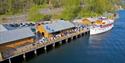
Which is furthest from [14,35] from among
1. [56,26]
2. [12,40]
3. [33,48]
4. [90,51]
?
[90,51]

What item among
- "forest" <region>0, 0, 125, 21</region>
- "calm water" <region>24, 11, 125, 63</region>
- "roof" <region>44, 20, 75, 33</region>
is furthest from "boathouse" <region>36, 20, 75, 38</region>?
"forest" <region>0, 0, 125, 21</region>

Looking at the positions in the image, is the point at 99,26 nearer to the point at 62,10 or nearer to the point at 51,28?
the point at 51,28

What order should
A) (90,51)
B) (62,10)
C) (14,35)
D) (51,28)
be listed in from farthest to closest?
(62,10) < (51,28) < (90,51) < (14,35)

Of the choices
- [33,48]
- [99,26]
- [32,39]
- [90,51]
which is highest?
[99,26]

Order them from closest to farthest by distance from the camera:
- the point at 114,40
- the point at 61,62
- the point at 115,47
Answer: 1. the point at 61,62
2. the point at 115,47
3. the point at 114,40

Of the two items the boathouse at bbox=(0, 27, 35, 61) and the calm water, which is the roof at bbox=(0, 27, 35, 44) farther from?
the calm water

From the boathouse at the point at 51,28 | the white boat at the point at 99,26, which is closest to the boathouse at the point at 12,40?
the boathouse at the point at 51,28

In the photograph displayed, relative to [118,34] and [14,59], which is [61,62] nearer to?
[14,59]

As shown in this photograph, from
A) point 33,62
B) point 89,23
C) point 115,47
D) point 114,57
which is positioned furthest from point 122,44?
point 33,62
